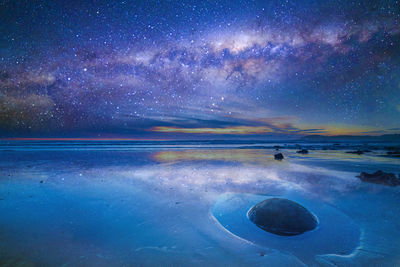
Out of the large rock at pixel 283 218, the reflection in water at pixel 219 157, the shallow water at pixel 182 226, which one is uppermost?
the large rock at pixel 283 218

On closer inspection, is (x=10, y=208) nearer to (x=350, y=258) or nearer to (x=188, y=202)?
(x=188, y=202)

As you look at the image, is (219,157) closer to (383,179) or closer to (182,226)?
(383,179)

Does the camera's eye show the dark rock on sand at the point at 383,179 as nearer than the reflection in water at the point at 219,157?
Yes

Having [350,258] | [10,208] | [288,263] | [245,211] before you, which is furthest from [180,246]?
[10,208]

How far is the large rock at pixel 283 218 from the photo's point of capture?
324 cm

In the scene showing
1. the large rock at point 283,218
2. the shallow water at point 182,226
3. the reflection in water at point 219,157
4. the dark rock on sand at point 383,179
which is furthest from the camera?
the reflection in water at point 219,157

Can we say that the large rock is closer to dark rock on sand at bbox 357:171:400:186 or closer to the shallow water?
the shallow water

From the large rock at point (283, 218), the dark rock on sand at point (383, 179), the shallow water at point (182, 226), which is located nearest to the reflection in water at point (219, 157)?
the dark rock on sand at point (383, 179)

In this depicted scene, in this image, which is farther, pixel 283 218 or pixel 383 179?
pixel 383 179

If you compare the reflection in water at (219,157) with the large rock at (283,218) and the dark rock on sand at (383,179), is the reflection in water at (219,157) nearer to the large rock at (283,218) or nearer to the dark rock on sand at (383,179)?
the dark rock on sand at (383,179)

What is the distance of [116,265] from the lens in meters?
2.40

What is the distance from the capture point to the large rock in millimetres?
3238

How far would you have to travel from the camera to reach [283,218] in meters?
3.35

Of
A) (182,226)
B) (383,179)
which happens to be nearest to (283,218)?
(182,226)
